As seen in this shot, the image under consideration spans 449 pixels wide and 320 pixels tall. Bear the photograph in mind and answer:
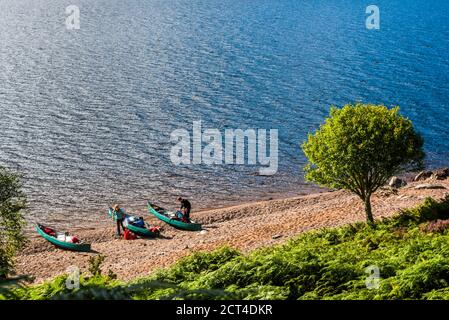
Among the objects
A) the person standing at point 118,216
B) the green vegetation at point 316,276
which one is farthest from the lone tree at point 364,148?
the person standing at point 118,216

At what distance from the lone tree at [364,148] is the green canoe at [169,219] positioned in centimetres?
1371

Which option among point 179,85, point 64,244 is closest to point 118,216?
point 64,244

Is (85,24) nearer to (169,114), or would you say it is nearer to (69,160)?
(169,114)

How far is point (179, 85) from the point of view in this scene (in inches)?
3401

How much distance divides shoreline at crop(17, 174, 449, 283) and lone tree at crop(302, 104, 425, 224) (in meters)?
4.21

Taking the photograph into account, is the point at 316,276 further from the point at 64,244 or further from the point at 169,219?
the point at 169,219

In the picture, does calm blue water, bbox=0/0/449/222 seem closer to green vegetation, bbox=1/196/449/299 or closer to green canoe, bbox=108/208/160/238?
green canoe, bbox=108/208/160/238

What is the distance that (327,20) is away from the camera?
127125 mm

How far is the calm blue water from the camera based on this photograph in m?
59.8

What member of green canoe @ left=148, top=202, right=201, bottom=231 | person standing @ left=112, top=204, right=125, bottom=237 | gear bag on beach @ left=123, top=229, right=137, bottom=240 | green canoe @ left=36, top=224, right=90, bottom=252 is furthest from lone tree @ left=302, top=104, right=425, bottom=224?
green canoe @ left=36, top=224, right=90, bottom=252

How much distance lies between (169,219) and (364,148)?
63.5ft

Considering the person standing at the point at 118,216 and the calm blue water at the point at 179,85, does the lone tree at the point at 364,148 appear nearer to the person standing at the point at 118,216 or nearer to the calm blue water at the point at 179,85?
the person standing at the point at 118,216

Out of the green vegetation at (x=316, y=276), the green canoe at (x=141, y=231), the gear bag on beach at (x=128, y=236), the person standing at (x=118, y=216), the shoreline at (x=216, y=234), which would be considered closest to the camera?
the green vegetation at (x=316, y=276)

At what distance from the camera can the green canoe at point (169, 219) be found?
157 feet
